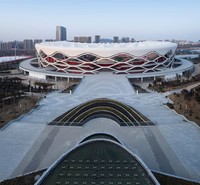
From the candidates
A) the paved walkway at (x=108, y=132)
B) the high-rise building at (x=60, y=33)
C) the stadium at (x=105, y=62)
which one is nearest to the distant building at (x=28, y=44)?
the high-rise building at (x=60, y=33)

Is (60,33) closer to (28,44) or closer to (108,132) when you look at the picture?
(28,44)

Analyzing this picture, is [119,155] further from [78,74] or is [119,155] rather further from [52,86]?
[78,74]

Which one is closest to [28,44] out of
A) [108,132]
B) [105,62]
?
[105,62]

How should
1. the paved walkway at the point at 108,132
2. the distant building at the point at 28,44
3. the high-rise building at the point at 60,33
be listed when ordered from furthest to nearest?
1. the high-rise building at the point at 60,33
2. the distant building at the point at 28,44
3. the paved walkway at the point at 108,132

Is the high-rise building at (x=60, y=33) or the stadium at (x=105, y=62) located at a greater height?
the high-rise building at (x=60, y=33)

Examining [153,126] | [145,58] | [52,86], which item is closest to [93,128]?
[153,126]

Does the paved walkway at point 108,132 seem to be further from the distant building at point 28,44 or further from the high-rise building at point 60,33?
the high-rise building at point 60,33

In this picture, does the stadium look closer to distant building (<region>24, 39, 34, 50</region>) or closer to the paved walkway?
the paved walkway

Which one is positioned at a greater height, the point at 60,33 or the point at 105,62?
the point at 60,33

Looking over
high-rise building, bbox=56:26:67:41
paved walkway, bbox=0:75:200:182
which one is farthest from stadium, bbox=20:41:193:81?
high-rise building, bbox=56:26:67:41

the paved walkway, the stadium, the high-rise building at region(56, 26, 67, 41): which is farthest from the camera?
the high-rise building at region(56, 26, 67, 41)

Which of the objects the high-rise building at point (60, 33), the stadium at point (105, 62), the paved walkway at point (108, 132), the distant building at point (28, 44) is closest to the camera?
the paved walkway at point (108, 132)
